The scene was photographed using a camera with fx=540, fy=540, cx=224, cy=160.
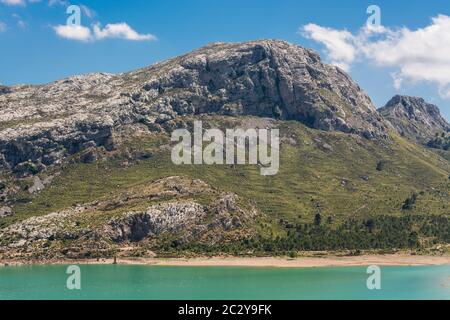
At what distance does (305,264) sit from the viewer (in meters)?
172

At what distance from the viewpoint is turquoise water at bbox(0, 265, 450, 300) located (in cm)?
10334

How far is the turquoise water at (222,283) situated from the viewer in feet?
339

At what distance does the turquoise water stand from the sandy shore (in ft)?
32.1

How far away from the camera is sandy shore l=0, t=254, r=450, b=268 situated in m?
172

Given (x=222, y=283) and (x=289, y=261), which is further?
(x=289, y=261)

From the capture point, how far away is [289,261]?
17638 centimetres

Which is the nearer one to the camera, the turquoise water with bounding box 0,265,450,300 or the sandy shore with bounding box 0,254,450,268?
the turquoise water with bounding box 0,265,450,300

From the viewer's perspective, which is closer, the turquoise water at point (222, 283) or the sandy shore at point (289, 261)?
the turquoise water at point (222, 283)

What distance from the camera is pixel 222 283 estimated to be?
12269 cm

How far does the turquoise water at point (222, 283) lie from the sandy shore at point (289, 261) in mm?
9781

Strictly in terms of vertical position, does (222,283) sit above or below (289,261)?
above

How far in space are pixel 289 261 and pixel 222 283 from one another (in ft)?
191
